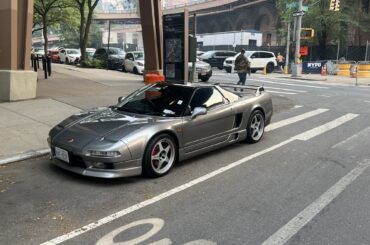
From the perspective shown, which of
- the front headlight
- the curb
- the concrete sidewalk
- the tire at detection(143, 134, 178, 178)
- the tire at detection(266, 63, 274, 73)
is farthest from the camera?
the tire at detection(266, 63, 274, 73)

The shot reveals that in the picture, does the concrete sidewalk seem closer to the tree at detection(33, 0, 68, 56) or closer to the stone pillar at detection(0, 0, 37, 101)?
the stone pillar at detection(0, 0, 37, 101)

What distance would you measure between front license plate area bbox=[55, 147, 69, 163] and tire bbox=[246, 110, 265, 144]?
3.39m

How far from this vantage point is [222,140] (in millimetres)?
7004

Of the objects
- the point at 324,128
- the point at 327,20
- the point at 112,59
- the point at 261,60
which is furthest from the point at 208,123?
the point at 327,20

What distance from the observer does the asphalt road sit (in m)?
4.08

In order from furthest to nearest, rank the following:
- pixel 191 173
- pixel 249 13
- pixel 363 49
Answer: pixel 249 13 → pixel 363 49 → pixel 191 173

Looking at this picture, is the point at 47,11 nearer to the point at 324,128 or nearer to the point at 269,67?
the point at 269,67

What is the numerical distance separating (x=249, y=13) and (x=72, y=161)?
85.4 metres

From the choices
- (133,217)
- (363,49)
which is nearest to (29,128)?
(133,217)

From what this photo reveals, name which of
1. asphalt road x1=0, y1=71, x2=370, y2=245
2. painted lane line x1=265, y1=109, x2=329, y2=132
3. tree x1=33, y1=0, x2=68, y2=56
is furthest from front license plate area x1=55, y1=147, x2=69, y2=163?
tree x1=33, y1=0, x2=68, y2=56

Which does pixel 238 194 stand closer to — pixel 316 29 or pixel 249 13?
pixel 316 29

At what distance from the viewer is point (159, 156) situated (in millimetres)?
5840

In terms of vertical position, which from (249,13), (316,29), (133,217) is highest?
(249,13)

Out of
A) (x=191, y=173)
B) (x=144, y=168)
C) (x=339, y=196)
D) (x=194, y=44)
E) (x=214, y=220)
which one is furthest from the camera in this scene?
(x=194, y=44)
